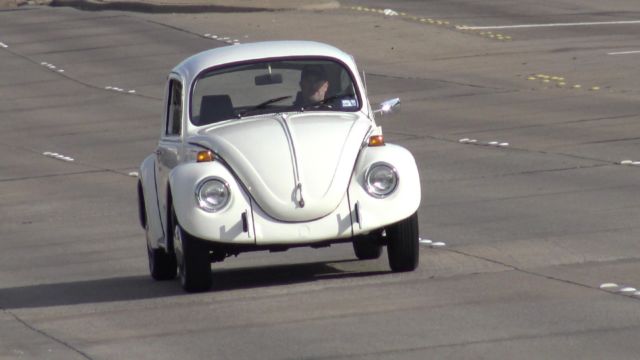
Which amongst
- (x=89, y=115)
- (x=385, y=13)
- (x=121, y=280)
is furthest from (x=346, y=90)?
(x=385, y=13)

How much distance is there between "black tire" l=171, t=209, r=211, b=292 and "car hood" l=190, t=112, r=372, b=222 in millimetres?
559

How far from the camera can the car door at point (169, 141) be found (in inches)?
440

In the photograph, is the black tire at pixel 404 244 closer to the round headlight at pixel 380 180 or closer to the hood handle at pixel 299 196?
the round headlight at pixel 380 180

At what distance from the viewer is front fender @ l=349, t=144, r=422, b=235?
10117mm

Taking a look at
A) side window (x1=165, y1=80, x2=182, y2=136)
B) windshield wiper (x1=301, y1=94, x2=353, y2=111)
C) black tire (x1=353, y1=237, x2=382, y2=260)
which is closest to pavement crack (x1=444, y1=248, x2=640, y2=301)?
black tire (x1=353, y1=237, x2=382, y2=260)

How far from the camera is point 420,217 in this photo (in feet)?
46.8

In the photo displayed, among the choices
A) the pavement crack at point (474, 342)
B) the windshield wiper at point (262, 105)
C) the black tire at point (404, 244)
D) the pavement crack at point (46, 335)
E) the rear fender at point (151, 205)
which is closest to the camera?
the pavement crack at point (474, 342)

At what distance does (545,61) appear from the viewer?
29.9 m

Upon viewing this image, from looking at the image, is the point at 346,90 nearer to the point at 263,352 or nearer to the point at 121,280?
the point at 121,280

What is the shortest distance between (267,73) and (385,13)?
29.1 m

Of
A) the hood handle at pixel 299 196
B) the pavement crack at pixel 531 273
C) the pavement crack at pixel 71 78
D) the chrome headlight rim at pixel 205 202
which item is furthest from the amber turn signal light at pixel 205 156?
the pavement crack at pixel 71 78

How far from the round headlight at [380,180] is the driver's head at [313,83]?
1.21 metres

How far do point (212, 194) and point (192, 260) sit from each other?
0.54m

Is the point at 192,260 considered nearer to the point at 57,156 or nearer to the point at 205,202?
the point at 205,202
